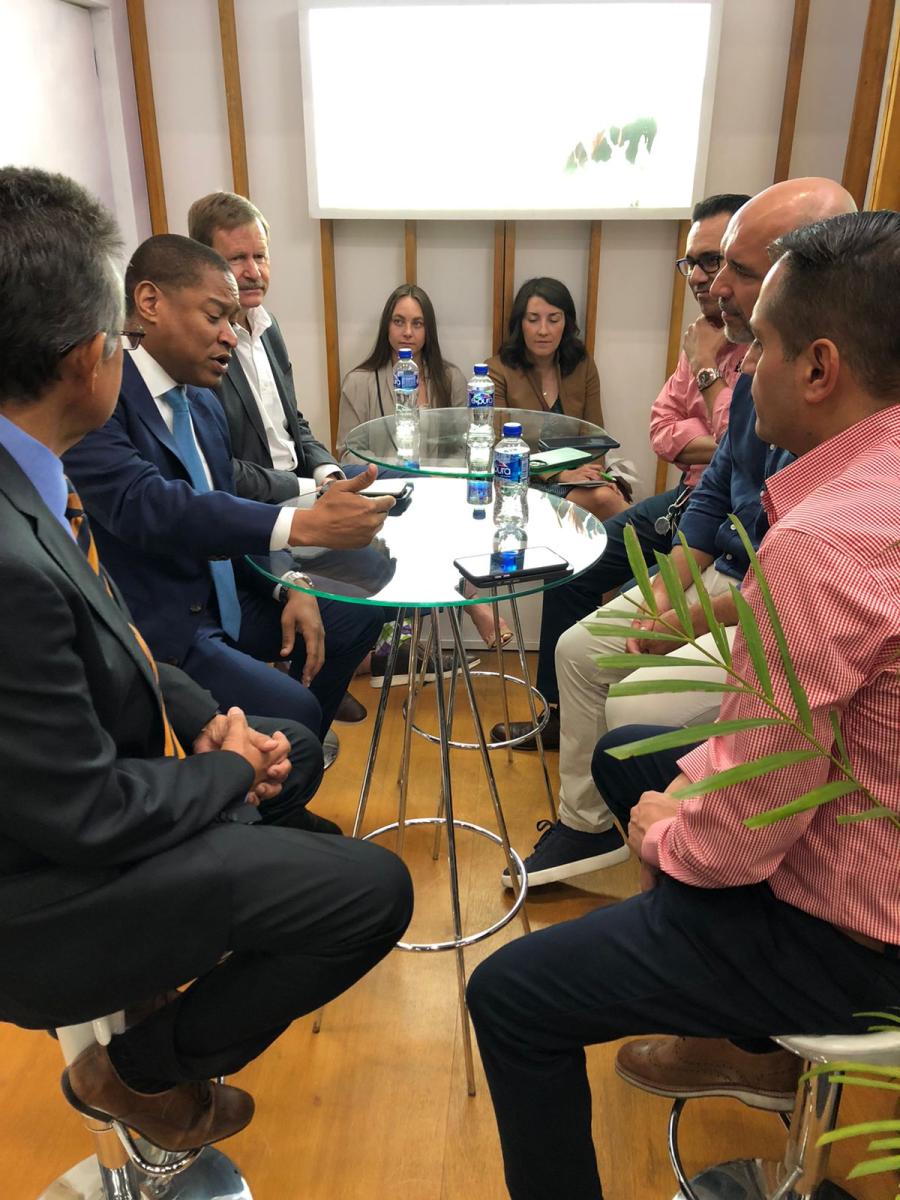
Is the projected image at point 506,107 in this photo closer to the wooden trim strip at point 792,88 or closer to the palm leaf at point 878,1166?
the wooden trim strip at point 792,88

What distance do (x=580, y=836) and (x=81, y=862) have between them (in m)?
1.42

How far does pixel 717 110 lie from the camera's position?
11.2ft

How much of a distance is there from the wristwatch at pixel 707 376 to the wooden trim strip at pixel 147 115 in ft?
7.62

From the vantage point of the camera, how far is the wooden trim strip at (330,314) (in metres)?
3.63

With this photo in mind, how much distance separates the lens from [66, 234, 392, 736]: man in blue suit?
1923 mm

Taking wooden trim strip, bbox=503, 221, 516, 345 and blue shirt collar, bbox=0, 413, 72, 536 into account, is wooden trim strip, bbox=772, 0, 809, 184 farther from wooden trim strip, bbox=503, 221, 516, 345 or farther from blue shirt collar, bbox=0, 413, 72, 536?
blue shirt collar, bbox=0, 413, 72, 536

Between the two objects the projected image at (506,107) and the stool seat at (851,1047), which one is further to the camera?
the projected image at (506,107)

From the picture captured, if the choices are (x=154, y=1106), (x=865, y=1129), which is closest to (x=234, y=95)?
(x=154, y=1106)

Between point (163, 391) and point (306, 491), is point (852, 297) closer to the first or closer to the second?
point (163, 391)

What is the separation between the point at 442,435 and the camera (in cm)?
300

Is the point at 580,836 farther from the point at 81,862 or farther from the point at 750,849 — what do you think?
the point at 81,862

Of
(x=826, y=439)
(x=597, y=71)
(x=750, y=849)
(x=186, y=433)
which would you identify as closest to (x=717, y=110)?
(x=597, y=71)

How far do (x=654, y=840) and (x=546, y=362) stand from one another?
2651mm

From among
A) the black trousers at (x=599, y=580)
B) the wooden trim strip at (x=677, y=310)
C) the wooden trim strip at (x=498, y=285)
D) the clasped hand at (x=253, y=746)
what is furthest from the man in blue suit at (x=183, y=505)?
the wooden trim strip at (x=677, y=310)
